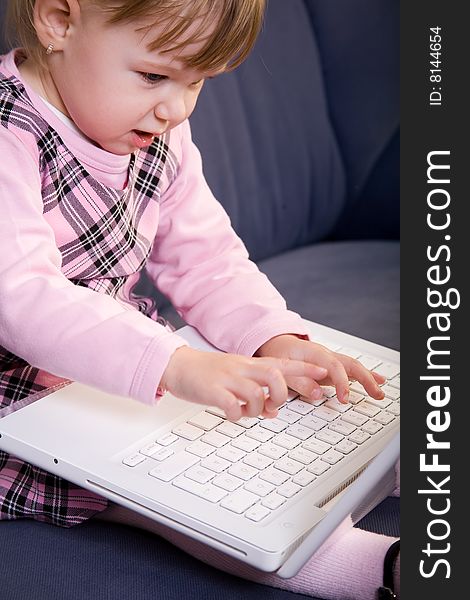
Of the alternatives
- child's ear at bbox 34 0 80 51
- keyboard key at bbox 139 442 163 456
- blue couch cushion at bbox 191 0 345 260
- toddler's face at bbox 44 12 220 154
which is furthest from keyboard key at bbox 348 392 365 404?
blue couch cushion at bbox 191 0 345 260

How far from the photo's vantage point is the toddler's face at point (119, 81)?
900mm

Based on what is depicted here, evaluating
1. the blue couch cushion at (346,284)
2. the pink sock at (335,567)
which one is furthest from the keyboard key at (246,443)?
the blue couch cushion at (346,284)

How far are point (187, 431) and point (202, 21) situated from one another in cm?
36

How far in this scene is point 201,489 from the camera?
82 centimetres

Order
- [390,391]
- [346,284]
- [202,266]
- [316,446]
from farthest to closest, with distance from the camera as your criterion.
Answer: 1. [346,284]
2. [202,266]
3. [390,391]
4. [316,446]

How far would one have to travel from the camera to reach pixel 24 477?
995 millimetres

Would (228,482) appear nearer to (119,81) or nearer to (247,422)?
(247,422)

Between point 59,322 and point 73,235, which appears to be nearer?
point 59,322

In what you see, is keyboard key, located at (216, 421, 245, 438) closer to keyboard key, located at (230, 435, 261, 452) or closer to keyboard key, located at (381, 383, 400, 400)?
keyboard key, located at (230, 435, 261, 452)

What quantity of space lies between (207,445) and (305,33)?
39.5 inches

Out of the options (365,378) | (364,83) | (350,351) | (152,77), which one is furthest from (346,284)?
(152,77)

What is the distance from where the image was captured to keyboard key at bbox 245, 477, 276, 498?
82cm

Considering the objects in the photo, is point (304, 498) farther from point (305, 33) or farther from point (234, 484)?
point (305, 33)

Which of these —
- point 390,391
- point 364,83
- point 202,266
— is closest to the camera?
point 390,391
